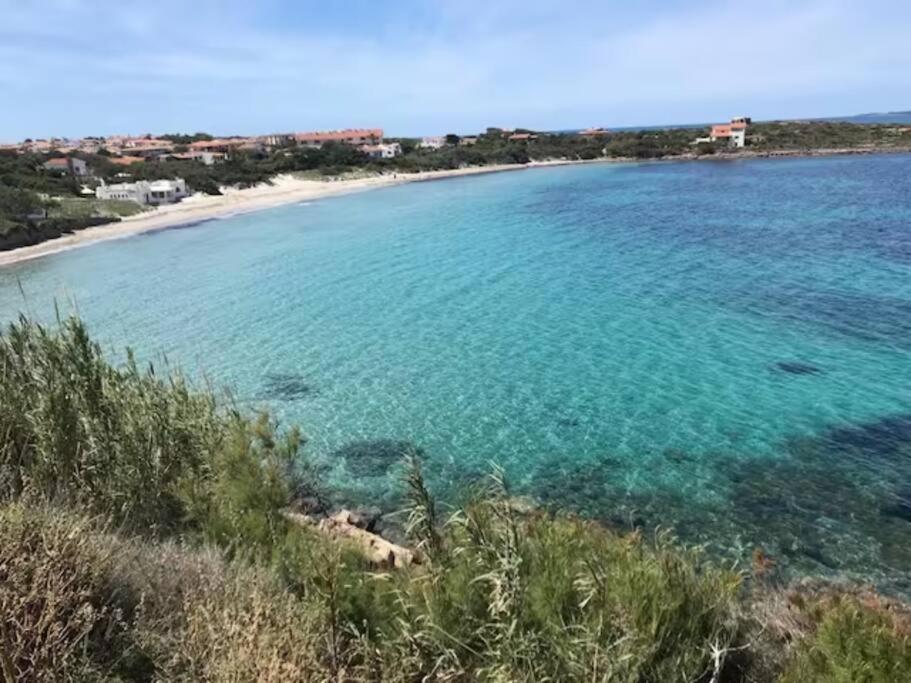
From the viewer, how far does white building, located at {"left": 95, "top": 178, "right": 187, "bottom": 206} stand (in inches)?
3558

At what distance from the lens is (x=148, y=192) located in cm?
9394

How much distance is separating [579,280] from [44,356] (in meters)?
33.7

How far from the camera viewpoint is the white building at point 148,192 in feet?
297

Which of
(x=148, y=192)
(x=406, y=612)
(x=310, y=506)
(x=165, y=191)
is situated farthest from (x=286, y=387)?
(x=165, y=191)

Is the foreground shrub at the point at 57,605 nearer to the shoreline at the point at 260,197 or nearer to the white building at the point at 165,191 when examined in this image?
the shoreline at the point at 260,197

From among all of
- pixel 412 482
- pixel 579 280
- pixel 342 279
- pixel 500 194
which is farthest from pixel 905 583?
pixel 500 194

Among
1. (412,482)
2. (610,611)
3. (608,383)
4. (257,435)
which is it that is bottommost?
(608,383)

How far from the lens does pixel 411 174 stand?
138 metres

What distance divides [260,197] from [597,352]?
8965 centimetres

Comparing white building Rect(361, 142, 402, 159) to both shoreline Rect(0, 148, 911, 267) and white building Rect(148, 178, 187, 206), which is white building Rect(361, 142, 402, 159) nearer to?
shoreline Rect(0, 148, 911, 267)

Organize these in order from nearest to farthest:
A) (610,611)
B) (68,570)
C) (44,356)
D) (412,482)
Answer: (68,570)
(610,611)
(412,482)
(44,356)

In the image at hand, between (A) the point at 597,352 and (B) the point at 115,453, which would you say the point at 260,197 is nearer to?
(A) the point at 597,352

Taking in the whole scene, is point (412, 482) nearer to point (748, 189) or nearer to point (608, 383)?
point (608, 383)

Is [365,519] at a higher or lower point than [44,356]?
lower
